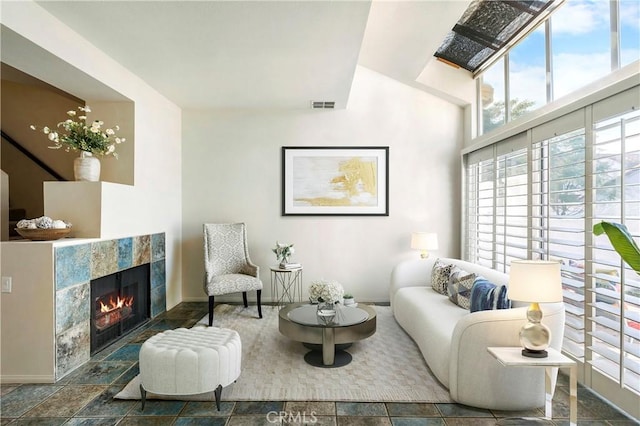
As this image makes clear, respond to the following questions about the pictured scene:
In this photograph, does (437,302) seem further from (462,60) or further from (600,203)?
(462,60)

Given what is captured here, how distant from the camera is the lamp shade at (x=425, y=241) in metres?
4.84

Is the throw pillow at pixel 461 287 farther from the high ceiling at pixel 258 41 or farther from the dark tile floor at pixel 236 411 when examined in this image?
the high ceiling at pixel 258 41

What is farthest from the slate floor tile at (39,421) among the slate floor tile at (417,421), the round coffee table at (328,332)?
the slate floor tile at (417,421)

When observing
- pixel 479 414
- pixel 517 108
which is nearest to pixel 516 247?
pixel 517 108

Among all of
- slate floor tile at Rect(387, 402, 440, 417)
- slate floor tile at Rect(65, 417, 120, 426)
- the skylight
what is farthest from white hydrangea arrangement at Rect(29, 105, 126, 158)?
the skylight

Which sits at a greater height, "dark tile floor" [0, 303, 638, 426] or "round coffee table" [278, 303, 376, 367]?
"round coffee table" [278, 303, 376, 367]

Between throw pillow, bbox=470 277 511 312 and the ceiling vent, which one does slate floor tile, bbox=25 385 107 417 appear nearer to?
throw pillow, bbox=470 277 511 312

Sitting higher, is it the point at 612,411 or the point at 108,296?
the point at 108,296

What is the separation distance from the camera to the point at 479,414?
93.0 inches

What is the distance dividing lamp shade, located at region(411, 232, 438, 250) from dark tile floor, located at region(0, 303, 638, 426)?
2303 mm

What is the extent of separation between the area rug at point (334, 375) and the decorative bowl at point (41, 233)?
1.38 metres

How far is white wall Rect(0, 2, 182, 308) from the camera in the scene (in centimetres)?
275

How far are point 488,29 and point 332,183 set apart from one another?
265 cm

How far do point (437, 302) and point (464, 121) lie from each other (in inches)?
116
